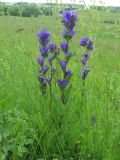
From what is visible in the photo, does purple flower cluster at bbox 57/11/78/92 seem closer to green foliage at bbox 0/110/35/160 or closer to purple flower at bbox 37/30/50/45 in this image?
purple flower at bbox 37/30/50/45

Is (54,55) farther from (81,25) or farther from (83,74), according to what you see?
(81,25)

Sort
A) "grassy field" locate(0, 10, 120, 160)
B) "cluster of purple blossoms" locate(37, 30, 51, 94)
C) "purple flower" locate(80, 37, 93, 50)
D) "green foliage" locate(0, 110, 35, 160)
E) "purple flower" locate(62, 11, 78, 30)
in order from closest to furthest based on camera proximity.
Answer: "green foliage" locate(0, 110, 35, 160) < "grassy field" locate(0, 10, 120, 160) < "purple flower" locate(62, 11, 78, 30) < "cluster of purple blossoms" locate(37, 30, 51, 94) < "purple flower" locate(80, 37, 93, 50)

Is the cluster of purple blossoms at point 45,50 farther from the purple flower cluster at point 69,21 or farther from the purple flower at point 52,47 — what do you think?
the purple flower cluster at point 69,21

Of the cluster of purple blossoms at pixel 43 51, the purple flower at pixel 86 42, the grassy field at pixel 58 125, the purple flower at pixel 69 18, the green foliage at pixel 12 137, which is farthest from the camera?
the purple flower at pixel 86 42

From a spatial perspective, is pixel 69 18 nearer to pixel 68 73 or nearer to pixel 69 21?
pixel 69 21

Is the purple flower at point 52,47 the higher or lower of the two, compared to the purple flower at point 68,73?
higher

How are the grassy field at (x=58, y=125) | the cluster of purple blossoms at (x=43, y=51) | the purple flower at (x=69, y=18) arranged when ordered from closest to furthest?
the grassy field at (x=58, y=125) < the purple flower at (x=69, y=18) < the cluster of purple blossoms at (x=43, y=51)

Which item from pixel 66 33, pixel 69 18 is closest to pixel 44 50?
pixel 66 33

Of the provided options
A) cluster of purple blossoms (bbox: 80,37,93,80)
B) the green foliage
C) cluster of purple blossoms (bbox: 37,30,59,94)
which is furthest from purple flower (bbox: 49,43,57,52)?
the green foliage

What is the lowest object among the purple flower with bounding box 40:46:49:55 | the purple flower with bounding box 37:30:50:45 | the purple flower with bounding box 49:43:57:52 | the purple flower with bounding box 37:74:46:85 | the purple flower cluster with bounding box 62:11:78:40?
the purple flower with bounding box 37:74:46:85

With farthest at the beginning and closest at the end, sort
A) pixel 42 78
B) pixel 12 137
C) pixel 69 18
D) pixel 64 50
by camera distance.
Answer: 1. pixel 42 78
2. pixel 64 50
3. pixel 69 18
4. pixel 12 137

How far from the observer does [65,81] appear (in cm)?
317

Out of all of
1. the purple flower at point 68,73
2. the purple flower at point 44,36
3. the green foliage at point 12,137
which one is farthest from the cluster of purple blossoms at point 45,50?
the green foliage at point 12,137

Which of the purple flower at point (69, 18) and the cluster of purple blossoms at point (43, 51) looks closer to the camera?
the purple flower at point (69, 18)
